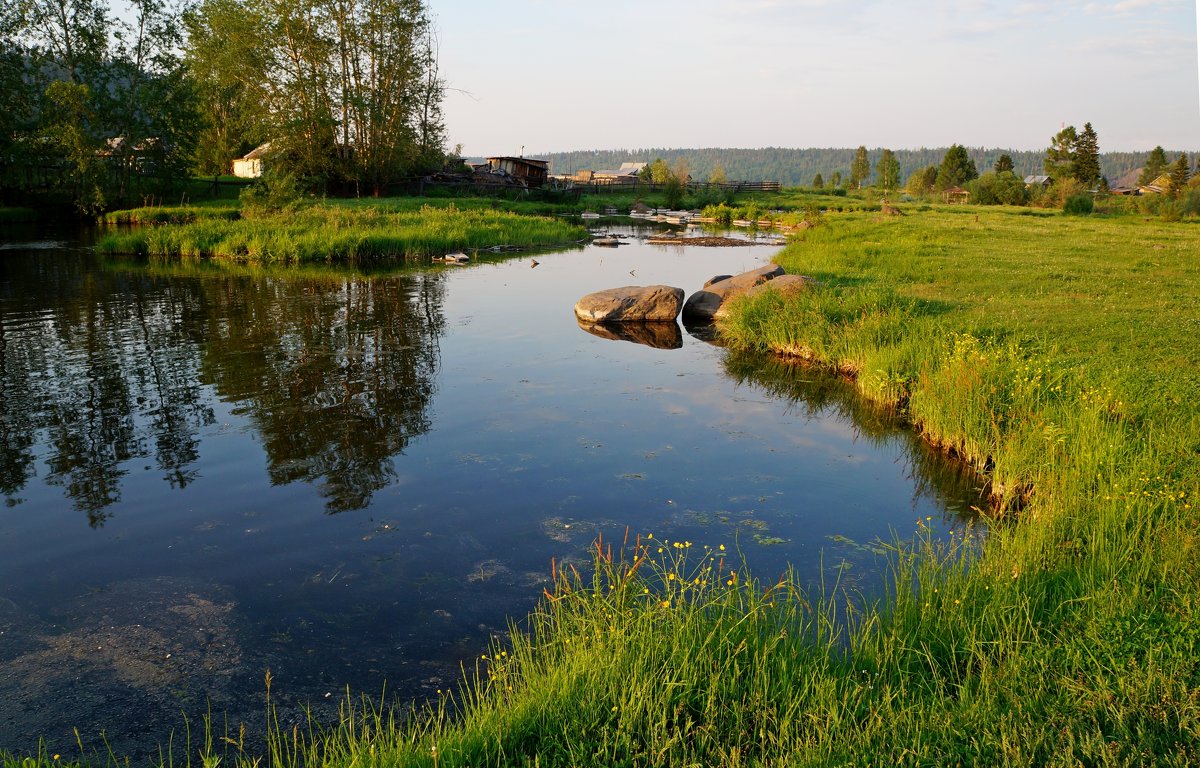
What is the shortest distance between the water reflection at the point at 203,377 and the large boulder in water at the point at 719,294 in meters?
6.64

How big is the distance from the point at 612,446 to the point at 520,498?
2.24 metres

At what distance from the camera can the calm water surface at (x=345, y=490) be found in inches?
242

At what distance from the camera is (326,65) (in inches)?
2031

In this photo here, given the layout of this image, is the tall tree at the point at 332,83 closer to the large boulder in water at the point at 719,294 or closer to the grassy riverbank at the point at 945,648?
the large boulder in water at the point at 719,294

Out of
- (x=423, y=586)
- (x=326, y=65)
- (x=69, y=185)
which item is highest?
(x=326, y=65)

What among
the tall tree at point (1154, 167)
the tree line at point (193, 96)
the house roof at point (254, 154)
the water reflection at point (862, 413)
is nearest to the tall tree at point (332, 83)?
the tree line at point (193, 96)

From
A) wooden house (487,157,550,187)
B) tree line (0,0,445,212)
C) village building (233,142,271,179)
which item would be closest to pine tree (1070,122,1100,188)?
wooden house (487,157,550,187)

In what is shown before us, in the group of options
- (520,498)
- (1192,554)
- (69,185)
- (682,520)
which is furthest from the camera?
(69,185)

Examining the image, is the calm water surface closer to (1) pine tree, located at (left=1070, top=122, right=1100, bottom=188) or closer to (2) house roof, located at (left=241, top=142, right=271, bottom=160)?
(2) house roof, located at (left=241, top=142, right=271, bottom=160)

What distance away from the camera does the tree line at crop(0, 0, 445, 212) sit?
4475cm

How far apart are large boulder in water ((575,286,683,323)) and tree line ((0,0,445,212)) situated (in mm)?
27287

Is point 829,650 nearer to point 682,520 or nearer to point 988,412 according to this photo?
point 682,520

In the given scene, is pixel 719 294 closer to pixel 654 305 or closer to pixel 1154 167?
pixel 654 305

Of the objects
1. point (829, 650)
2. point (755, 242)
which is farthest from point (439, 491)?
point (755, 242)
